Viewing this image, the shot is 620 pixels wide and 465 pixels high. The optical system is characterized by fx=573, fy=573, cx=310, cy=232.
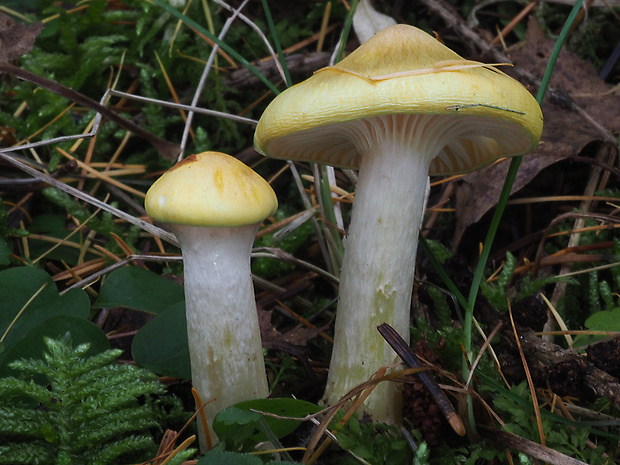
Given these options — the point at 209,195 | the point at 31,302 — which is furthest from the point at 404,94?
the point at 31,302

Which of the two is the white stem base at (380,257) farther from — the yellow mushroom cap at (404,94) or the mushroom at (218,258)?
the mushroom at (218,258)

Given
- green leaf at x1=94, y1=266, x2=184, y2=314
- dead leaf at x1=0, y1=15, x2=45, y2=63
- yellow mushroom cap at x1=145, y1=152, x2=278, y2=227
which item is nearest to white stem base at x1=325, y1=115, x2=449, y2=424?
yellow mushroom cap at x1=145, y1=152, x2=278, y2=227

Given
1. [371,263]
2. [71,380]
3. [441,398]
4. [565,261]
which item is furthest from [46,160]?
[565,261]

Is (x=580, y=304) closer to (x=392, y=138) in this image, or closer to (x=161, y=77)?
(x=392, y=138)

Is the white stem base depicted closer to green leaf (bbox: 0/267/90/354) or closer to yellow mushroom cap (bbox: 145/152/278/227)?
yellow mushroom cap (bbox: 145/152/278/227)

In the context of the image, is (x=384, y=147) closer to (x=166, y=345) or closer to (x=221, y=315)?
(x=221, y=315)

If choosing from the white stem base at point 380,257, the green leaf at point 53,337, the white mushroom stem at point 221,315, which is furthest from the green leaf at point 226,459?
the green leaf at point 53,337
